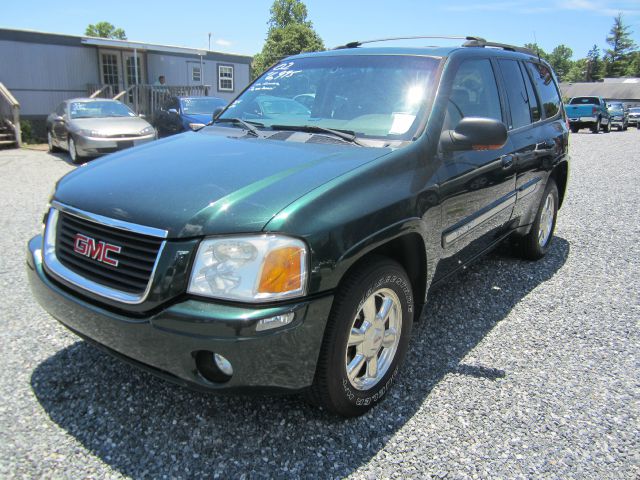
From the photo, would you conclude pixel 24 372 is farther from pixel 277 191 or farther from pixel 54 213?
pixel 277 191

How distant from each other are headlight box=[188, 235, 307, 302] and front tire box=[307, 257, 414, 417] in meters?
0.29

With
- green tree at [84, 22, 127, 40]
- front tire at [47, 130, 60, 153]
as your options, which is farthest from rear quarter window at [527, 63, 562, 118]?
green tree at [84, 22, 127, 40]

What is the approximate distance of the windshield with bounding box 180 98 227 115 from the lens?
42.4 feet

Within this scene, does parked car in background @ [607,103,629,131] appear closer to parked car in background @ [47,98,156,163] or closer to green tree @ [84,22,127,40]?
parked car in background @ [47,98,156,163]

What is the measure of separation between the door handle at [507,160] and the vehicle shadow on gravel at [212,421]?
4.35ft

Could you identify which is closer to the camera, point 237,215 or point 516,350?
point 237,215

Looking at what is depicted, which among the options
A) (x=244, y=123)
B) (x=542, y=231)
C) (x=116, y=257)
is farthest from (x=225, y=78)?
(x=116, y=257)

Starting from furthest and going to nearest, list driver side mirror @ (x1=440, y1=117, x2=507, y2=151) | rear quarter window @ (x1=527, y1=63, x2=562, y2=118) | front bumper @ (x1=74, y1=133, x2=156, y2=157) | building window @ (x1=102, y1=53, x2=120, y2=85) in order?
building window @ (x1=102, y1=53, x2=120, y2=85)
front bumper @ (x1=74, y1=133, x2=156, y2=157)
rear quarter window @ (x1=527, y1=63, x2=562, y2=118)
driver side mirror @ (x1=440, y1=117, x2=507, y2=151)

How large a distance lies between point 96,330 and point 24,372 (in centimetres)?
98

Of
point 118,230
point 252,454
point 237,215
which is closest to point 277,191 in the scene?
point 237,215

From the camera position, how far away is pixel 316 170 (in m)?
2.42

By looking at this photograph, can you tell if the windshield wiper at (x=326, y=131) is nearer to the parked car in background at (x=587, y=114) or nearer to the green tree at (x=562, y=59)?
the parked car in background at (x=587, y=114)

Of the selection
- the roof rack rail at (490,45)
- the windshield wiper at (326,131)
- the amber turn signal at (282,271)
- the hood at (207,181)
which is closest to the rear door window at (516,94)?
the roof rack rail at (490,45)

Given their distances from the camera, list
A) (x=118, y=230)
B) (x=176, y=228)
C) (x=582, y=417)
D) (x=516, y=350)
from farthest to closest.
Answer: (x=516, y=350)
(x=582, y=417)
(x=118, y=230)
(x=176, y=228)
